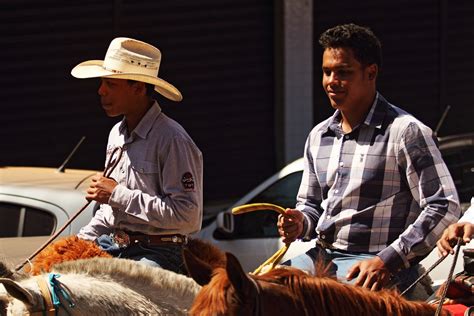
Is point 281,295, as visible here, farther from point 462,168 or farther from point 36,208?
point 462,168

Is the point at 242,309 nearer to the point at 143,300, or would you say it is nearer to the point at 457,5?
the point at 143,300

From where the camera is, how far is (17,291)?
3982mm

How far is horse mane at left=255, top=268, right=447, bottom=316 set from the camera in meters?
3.45

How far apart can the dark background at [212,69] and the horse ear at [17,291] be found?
853 centimetres

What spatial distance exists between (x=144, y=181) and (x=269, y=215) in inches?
153

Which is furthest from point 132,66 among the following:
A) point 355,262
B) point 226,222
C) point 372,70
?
point 226,222

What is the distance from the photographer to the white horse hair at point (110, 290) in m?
4.04

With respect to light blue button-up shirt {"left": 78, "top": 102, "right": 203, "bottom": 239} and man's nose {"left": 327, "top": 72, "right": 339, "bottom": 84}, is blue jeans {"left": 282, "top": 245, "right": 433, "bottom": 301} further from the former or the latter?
man's nose {"left": 327, "top": 72, "right": 339, "bottom": 84}

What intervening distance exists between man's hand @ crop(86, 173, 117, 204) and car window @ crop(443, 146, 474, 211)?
12.0 ft

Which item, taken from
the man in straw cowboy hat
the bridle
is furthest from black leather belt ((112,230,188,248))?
the bridle

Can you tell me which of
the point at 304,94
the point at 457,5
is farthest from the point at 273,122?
the point at 457,5

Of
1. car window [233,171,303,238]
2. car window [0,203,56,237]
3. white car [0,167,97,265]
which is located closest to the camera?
white car [0,167,97,265]

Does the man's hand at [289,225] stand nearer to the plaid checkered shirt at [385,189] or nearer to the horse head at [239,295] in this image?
the plaid checkered shirt at [385,189]

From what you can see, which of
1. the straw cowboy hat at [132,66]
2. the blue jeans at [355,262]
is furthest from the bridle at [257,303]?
the straw cowboy hat at [132,66]
